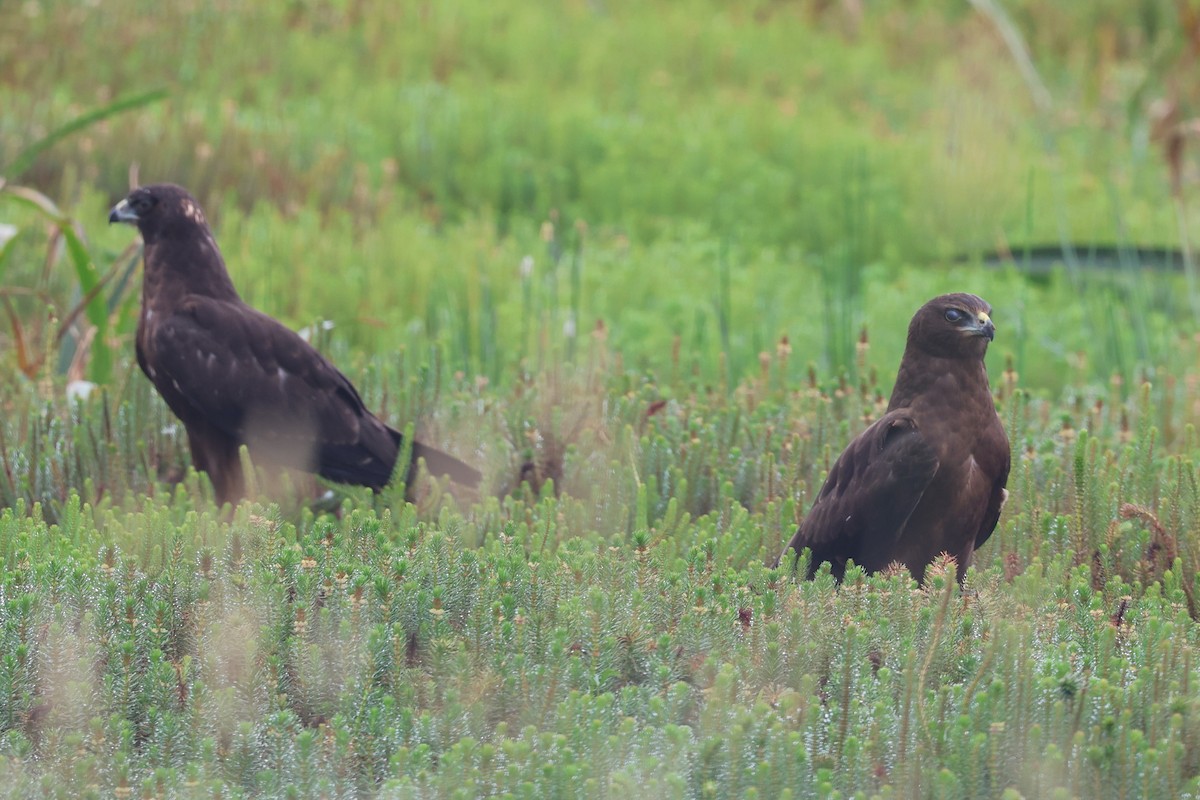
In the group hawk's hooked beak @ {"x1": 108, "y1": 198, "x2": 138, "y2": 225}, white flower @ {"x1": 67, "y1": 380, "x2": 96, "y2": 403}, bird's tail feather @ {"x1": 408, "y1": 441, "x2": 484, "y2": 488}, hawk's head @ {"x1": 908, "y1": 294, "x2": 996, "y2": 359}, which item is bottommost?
bird's tail feather @ {"x1": 408, "y1": 441, "x2": 484, "y2": 488}

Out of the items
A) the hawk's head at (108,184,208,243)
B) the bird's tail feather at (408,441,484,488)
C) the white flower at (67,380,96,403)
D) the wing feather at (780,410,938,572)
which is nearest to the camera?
the wing feather at (780,410,938,572)

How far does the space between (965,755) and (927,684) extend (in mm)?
413

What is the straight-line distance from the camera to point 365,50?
13617 mm

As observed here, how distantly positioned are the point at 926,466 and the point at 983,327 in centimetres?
40

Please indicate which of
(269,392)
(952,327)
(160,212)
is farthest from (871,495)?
(160,212)

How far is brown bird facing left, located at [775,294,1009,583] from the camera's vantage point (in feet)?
13.4

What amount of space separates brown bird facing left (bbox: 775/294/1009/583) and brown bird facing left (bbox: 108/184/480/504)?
1356mm

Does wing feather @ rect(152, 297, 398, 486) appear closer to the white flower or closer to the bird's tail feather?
the bird's tail feather

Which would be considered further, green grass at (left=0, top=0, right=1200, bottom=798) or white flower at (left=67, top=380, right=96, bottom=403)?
white flower at (left=67, top=380, right=96, bottom=403)

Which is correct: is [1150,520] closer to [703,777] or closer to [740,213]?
[703,777]

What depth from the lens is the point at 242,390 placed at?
16.9ft

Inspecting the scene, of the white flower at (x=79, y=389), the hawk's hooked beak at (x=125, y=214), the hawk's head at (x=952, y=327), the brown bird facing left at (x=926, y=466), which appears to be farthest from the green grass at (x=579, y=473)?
the hawk's head at (x=952, y=327)

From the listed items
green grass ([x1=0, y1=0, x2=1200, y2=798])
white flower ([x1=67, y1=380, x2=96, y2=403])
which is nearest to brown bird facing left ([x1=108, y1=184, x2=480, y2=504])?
green grass ([x1=0, y1=0, x2=1200, y2=798])

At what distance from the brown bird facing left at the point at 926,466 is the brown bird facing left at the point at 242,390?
136 centimetres
